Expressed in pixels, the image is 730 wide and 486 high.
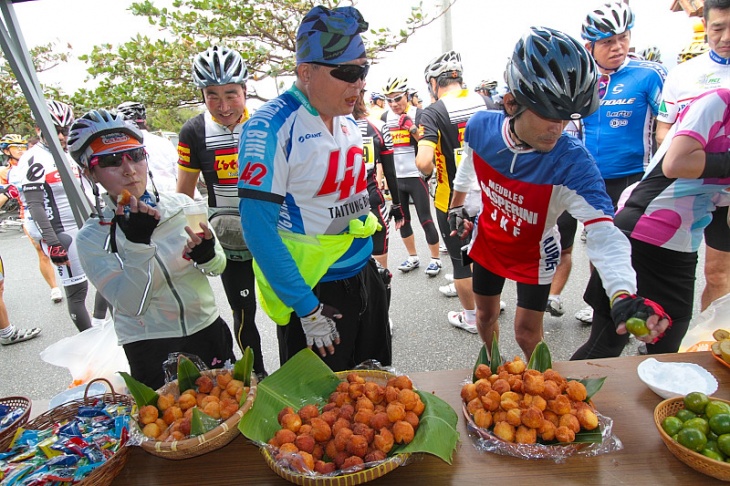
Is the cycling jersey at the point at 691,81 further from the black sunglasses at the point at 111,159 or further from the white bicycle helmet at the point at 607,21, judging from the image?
the black sunglasses at the point at 111,159

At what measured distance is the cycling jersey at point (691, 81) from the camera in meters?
2.87

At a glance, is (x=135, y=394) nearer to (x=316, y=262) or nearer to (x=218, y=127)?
(x=316, y=262)

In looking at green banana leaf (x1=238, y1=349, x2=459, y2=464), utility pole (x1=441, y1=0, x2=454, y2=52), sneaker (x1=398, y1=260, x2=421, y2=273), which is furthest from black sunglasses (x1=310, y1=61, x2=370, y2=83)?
utility pole (x1=441, y1=0, x2=454, y2=52)

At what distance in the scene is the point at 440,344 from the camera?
3684 millimetres

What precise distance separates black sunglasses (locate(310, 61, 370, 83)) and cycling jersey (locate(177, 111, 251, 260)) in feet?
4.33

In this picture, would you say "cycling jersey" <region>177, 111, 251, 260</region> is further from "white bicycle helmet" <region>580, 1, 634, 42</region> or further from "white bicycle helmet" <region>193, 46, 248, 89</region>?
"white bicycle helmet" <region>580, 1, 634, 42</region>

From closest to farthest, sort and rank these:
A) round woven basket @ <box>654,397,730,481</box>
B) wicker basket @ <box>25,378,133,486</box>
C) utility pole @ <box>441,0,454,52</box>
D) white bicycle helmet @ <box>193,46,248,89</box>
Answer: round woven basket @ <box>654,397,730,481</box> → wicker basket @ <box>25,378,133,486</box> → white bicycle helmet @ <box>193,46,248,89</box> → utility pole @ <box>441,0,454,52</box>

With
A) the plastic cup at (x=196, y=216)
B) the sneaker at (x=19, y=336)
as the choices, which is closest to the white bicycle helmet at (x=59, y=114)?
the sneaker at (x=19, y=336)

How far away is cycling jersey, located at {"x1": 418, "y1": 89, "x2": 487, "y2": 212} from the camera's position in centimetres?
356

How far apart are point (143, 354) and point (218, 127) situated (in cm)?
151

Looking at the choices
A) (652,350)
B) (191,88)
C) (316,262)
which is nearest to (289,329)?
(316,262)

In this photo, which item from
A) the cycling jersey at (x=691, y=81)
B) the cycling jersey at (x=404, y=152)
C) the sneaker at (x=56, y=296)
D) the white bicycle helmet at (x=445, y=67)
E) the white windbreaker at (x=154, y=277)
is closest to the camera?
the white windbreaker at (x=154, y=277)

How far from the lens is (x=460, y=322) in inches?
154

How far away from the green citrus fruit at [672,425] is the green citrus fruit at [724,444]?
9 cm
